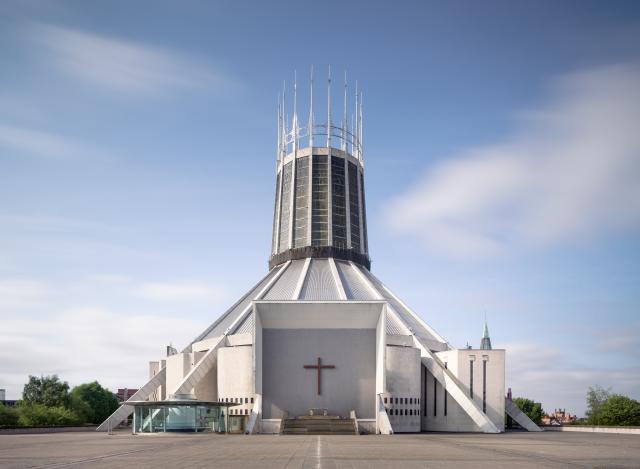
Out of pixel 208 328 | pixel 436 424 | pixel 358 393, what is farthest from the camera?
pixel 208 328

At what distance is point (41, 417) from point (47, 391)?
16.7 metres

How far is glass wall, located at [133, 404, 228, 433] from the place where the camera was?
41.7 meters

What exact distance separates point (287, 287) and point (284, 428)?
619 inches

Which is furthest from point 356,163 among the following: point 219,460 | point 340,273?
point 219,460

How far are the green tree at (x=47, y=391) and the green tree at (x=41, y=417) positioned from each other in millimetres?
12272

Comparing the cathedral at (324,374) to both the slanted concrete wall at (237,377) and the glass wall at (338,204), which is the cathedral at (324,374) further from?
the glass wall at (338,204)

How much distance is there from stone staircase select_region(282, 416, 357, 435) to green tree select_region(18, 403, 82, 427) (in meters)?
20.9

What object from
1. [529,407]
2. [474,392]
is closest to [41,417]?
[474,392]

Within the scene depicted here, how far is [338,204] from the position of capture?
2621 inches

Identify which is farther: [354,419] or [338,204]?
[338,204]

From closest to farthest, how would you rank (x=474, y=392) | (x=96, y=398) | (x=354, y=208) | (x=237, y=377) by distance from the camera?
1. (x=237, y=377)
2. (x=474, y=392)
3. (x=354, y=208)
4. (x=96, y=398)

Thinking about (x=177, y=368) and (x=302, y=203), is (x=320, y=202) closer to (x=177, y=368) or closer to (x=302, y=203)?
(x=302, y=203)

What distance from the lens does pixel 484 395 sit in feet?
172

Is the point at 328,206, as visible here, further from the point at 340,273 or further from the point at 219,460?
the point at 219,460
